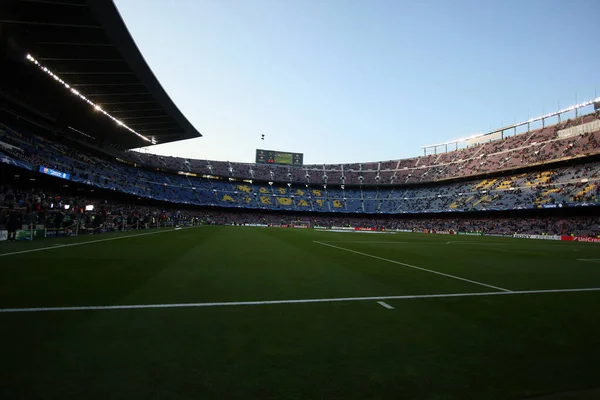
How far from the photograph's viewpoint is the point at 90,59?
61.6ft

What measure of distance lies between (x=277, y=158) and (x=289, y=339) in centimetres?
7345

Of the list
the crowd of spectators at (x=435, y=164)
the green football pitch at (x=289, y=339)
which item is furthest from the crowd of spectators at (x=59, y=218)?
the crowd of spectators at (x=435, y=164)

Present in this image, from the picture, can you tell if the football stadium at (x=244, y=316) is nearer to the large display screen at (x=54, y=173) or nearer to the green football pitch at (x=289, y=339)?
the green football pitch at (x=289, y=339)

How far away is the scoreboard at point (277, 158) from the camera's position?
7442 centimetres

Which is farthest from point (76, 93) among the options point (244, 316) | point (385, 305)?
point (385, 305)

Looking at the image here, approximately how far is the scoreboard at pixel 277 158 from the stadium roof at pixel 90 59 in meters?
44.1

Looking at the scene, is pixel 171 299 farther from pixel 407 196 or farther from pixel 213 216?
pixel 407 196

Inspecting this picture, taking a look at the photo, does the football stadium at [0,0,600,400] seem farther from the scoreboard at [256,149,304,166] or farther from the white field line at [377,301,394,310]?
the scoreboard at [256,149,304,166]

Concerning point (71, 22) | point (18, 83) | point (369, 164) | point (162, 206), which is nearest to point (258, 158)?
point (162, 206)

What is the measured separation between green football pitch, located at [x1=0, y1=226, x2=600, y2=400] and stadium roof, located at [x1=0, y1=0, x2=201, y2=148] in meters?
14.4

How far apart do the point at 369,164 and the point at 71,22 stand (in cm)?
7992

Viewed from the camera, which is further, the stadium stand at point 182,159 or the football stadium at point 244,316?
the stadium stand at point 182,159

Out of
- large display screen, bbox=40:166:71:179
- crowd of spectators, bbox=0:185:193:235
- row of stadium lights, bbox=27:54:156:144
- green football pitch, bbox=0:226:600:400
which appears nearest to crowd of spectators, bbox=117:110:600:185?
large display screen, bbox=40:166:71:179

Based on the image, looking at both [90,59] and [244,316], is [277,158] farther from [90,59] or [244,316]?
[244,316]
